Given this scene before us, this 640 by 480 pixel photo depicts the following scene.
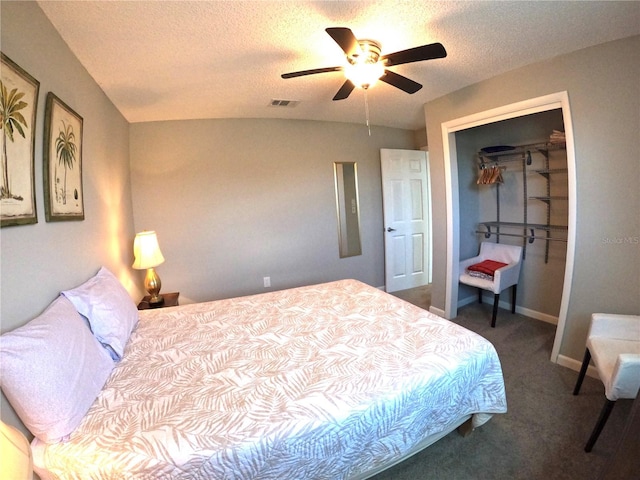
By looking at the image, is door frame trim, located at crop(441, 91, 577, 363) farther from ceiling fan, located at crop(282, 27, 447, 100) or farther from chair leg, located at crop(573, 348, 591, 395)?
ceiling fan, located at crop(282, 27, 447, 100)

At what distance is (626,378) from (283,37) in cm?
261

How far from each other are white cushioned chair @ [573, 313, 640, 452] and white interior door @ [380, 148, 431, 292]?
2198 mm

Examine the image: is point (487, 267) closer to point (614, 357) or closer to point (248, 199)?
point (614, 357)

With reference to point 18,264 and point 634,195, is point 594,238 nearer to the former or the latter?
point 634,195

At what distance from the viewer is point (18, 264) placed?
108 centimetres

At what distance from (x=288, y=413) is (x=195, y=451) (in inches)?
12.5

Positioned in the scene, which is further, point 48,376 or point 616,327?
point 616,327

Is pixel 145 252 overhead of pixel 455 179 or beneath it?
beneath

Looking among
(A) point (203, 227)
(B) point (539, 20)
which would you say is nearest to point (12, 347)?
(A) point (203, 227)

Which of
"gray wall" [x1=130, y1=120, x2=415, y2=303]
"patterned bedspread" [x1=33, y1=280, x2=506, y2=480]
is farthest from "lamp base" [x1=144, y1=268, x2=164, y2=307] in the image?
"patterned bedspread" [x1=33, y1=280, x2=506, y2=480]

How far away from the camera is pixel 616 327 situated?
1707mm

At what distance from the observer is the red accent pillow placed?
2.83 m

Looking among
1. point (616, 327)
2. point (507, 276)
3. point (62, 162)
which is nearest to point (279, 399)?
point (62, 162)

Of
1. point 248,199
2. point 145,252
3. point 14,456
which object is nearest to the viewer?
point 14,456
